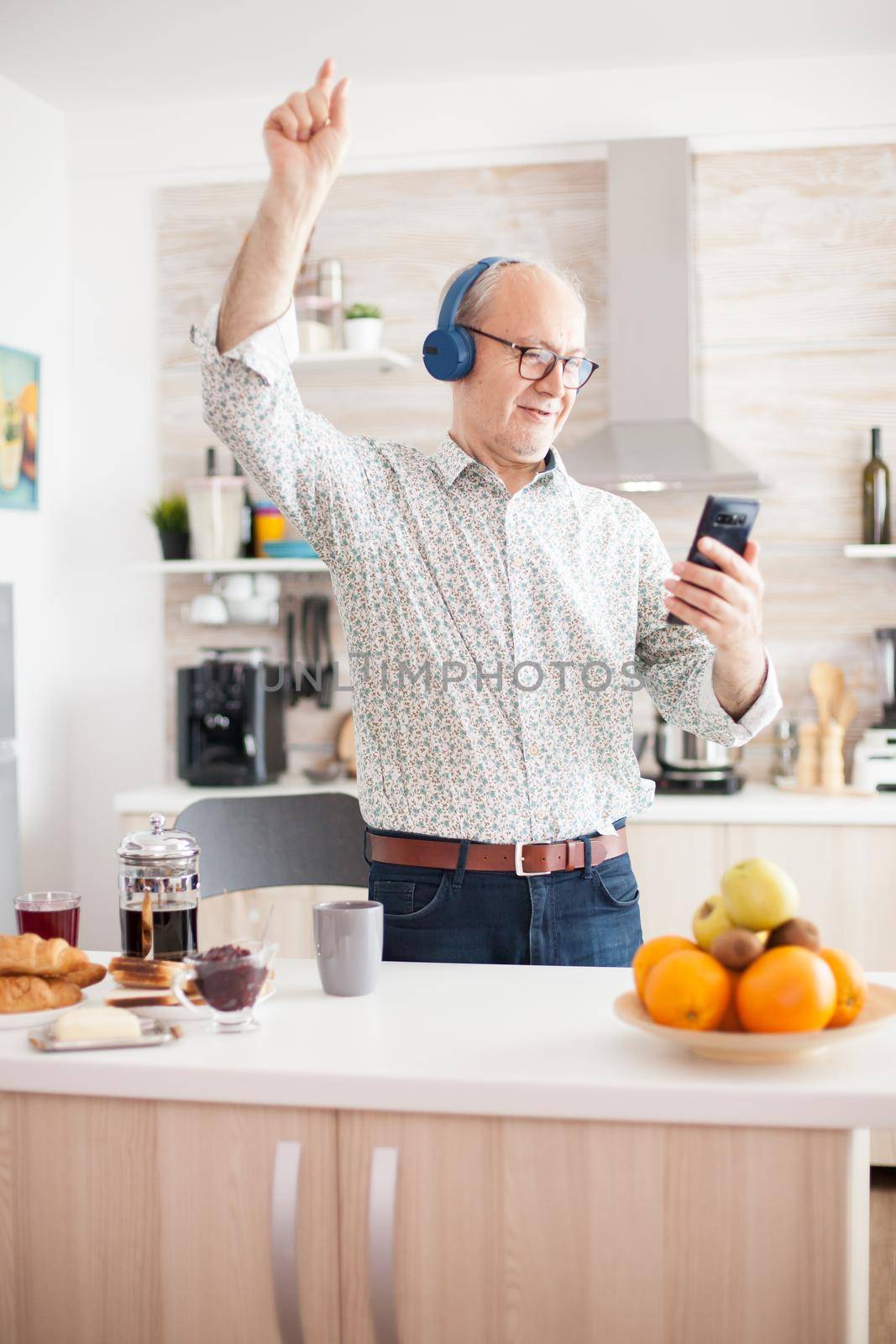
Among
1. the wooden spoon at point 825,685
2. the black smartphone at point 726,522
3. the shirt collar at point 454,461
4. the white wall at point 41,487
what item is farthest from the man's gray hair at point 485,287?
the white wall at point 41,487

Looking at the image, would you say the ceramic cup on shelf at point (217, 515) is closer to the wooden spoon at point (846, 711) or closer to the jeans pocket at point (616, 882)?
the wooden spoon at point (846, 711)

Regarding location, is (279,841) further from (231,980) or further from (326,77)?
(326,77)

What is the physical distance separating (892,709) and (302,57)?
2.44 meters

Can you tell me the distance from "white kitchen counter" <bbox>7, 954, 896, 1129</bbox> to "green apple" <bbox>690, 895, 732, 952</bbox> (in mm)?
109

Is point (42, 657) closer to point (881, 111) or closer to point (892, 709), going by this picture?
point (892, 709)

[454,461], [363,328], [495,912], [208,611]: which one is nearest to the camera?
[495,912]

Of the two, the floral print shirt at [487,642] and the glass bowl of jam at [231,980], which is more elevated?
the floral print shirt at [487,642]

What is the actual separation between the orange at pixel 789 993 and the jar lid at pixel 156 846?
68cm

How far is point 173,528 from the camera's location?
387 cm

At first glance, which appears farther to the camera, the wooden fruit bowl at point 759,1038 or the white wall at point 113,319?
the white wall at point 113,319

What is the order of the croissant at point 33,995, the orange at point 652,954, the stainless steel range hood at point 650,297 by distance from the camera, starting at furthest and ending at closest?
1. the stainless steel range hood at point 650,297
2. the croissant at point 33,995
3. the orange at point 652,954

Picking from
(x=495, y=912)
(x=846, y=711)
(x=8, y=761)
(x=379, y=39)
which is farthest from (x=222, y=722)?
(x=495, y=912)

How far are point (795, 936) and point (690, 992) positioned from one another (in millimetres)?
114

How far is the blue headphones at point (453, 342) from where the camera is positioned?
6.01 ft
